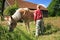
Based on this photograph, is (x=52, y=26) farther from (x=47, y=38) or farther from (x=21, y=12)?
(x=47, y=38)

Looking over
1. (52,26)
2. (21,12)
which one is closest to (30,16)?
(21,12)

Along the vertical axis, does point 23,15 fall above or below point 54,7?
above

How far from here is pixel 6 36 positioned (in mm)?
3418

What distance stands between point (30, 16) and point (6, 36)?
9.90 metres

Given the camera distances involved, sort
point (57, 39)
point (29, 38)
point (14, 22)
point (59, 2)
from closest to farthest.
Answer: point (29, 38) → point (57, 39) → point (14, 22) → point (59, 2)

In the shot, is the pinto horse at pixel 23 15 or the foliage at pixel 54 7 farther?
the foliage at pixel 54 7

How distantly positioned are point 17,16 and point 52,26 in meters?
2.83

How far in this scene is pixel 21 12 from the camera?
12.9 metres

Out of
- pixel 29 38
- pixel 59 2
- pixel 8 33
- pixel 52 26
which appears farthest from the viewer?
pixel 59 2

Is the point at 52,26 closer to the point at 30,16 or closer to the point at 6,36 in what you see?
the point at 30,16

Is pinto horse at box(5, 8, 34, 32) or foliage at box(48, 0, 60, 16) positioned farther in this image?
foliage at box(48, 0, 60, 16)

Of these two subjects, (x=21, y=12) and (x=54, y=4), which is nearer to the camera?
(x=21, y=12)

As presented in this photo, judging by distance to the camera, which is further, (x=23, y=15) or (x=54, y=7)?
(x=54, y=7)

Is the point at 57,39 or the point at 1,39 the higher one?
the point at 1,39
